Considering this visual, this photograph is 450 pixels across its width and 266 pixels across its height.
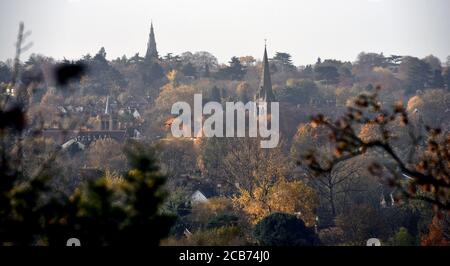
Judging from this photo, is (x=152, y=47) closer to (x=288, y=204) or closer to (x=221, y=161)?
(x=221, y=161)

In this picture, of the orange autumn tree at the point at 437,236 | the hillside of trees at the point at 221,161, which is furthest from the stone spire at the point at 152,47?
the orange autumn tree at the point at 437,236

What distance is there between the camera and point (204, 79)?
337ft

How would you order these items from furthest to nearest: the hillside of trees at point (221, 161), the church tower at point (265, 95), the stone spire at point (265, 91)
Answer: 1. the stone spire at point (265, 91)
2. the church tower at point (265, 95)
3. the hillside of trees at point (221, 161)

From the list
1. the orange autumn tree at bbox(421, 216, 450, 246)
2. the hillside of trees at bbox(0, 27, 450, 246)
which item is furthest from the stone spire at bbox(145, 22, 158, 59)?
the orange autumn tree at bbox(421, 216, 450, 246)

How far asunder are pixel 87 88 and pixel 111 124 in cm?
2037

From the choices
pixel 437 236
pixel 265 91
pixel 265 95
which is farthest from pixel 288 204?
pixel 265 91

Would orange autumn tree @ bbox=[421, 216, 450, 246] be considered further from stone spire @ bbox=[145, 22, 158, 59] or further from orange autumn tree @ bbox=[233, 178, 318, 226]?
stone spire @ bbox=[145, 22, 158, 59]

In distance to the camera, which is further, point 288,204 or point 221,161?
point 221,161

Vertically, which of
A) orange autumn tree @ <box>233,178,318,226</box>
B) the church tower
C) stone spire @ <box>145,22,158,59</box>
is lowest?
orange autumn tree @ <box>233,178,318,226</box>

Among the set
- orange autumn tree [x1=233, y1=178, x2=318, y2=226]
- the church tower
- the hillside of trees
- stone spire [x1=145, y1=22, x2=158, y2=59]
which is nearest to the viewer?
the hillside of trees

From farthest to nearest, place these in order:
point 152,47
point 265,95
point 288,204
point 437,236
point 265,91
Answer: point 152,47, point 265,91, point 265,95, point 288,204, point 437,236

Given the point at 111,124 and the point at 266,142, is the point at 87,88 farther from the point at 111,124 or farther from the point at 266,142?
the point at 266,142

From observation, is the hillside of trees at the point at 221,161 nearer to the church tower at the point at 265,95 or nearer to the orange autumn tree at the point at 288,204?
the orange autumn tree at the point at 288,204

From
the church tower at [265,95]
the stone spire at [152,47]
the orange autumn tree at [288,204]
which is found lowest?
the orange autumn tree at [288,204]
